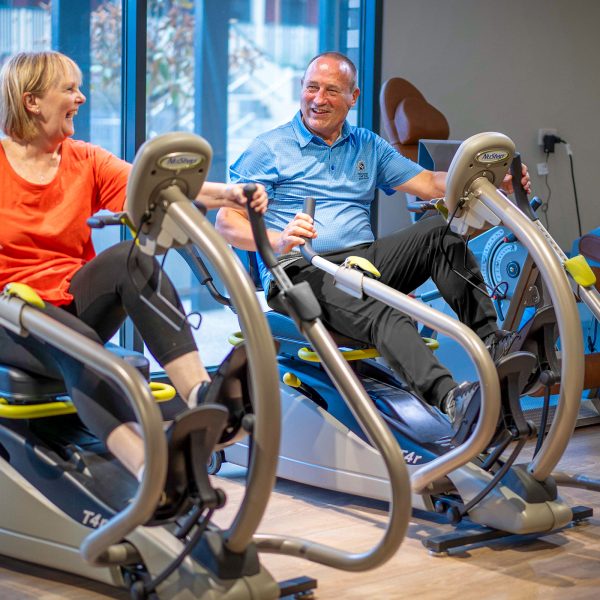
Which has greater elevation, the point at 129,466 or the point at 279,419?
the point at 279,419

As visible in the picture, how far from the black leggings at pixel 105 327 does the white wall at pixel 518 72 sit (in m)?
2.60

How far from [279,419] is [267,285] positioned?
1244mm

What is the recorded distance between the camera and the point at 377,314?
3.28 meters

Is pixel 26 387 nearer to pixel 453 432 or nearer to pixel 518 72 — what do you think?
pixel 453 432

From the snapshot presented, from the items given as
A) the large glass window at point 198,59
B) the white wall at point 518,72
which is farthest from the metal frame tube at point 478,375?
the white wall at point 518,72

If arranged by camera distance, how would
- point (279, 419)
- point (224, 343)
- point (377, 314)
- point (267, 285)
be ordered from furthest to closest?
point (224, 343)
point (267, 285)
point (377, 314)
point (279, 419)

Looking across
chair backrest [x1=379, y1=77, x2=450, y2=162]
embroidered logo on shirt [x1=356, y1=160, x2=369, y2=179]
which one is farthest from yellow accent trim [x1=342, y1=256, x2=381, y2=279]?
chair backrest [x1=379, y1=77, x2=450, y2=162]

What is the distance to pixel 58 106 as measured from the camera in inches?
113

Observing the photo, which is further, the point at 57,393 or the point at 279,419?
the point at 57,393

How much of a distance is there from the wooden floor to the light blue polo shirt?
0.77m

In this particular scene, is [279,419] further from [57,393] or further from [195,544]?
[57,393]

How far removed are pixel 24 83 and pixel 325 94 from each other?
1152 mm

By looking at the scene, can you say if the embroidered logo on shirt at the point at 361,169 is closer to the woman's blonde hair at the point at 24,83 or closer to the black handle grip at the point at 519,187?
the black handle grip at the point at 519,187

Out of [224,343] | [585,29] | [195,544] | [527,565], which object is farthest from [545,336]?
[585,29]
